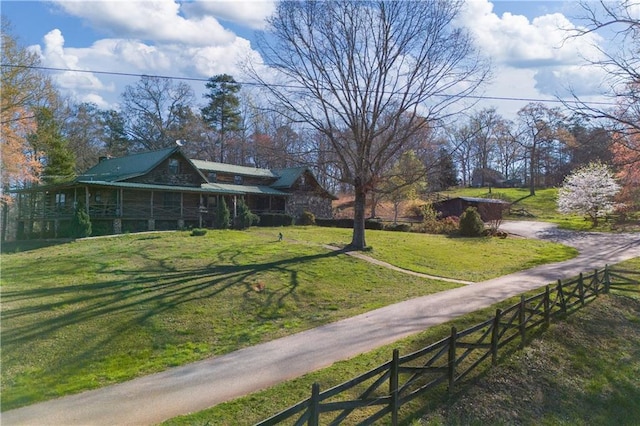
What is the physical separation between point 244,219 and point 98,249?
1473cm

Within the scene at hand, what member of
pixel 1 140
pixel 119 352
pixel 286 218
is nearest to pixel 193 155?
pixel 286 218

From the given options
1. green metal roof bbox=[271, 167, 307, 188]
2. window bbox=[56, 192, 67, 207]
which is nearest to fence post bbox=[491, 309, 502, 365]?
window bbox=[56, 192, 67, 207]

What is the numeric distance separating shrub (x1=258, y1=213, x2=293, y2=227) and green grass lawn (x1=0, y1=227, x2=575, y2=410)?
13.3 meters

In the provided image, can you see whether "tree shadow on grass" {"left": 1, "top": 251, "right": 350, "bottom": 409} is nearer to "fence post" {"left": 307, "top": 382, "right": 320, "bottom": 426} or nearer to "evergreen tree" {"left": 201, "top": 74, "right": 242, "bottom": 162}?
"fence post" {"left": 307, "top": 382, "right": 320, "bottom": 426}

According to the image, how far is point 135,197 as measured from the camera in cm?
3119

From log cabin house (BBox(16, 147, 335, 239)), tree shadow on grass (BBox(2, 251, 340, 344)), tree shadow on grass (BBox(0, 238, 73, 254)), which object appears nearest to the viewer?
tree shadow on grass (BBox(2, 251, 340, 344))

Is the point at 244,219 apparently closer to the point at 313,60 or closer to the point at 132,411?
the point at 313,60

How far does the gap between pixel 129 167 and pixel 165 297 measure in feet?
80.4

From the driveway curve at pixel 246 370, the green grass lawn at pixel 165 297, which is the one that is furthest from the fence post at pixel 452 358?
the green grass lawn at pixel 165 297

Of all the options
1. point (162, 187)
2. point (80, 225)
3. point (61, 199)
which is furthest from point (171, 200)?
point (80, 225)

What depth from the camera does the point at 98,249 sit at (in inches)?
789

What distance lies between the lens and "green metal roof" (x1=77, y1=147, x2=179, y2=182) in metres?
31.8

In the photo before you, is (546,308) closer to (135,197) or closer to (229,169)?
(135,197)

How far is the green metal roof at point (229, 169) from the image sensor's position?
134 ft
